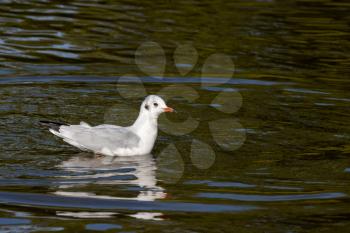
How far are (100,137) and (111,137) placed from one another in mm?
163

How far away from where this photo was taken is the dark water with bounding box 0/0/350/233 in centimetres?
1083

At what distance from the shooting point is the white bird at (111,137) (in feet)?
43.7

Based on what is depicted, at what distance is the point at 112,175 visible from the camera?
12.2 meters

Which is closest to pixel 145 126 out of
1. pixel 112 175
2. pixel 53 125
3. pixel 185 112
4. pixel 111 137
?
pixel 111 137

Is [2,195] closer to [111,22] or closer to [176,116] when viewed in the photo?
[176,116]

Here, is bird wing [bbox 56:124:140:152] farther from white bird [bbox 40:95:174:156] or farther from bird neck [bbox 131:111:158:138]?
bird neck [bbox 131:111:158:138]

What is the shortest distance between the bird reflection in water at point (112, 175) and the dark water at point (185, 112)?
0.09 feet

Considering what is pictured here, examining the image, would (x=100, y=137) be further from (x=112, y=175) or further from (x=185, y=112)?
(x=185, y=112)

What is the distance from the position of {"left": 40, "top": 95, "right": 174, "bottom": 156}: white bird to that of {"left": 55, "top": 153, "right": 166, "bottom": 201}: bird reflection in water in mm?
115

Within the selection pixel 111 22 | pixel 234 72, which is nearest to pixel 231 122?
pixel 234 72

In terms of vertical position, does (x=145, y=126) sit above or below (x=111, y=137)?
above

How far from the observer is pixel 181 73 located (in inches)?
728

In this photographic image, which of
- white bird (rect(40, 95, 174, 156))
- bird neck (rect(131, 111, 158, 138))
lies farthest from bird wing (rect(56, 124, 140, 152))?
bird neck (rect(131, 111, 158, 138))

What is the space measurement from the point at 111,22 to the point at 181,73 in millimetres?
4113
